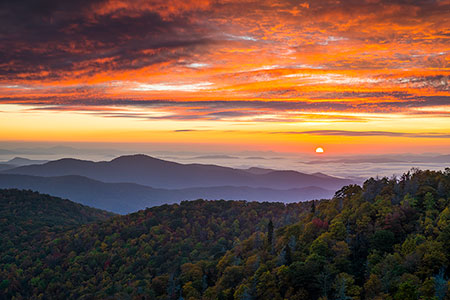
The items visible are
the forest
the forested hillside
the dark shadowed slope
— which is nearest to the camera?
the forest

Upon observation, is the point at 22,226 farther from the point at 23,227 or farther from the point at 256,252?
the point at 256,252

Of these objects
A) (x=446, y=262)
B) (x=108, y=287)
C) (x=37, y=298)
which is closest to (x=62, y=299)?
(x=37, y=298)

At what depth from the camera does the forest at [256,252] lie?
5300cm

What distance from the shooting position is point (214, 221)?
137 metres

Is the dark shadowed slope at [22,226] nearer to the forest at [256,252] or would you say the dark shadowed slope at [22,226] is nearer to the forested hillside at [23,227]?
the forested hillside at [23,227]

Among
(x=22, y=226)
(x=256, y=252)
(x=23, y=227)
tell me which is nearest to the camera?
(x=256, y=252)

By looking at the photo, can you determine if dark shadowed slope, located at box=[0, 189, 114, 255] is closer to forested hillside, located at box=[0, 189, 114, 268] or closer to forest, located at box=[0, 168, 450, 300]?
forested hillside, located at box=[0, 189, 114, 268]

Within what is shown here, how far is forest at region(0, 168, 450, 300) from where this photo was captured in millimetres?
53000

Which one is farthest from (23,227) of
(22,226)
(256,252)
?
(256,252)

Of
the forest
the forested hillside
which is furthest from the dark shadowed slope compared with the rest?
the forest

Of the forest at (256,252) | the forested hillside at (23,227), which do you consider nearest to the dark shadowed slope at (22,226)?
the forested hillside at (23,227)

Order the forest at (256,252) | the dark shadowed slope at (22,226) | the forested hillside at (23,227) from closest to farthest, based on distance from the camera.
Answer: the forest at (256,252) → the forested hillside at (23,227) → the dark shadowed slope at (22,226)

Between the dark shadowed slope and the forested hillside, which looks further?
the dark shadowed slope

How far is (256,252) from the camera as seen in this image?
7825 cm
